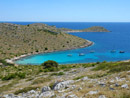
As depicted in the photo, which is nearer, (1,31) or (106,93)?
(106,93)

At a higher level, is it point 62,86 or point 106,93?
point 106,93

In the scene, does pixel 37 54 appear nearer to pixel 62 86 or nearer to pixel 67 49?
pixel 67 49

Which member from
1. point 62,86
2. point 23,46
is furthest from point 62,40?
point 62,86

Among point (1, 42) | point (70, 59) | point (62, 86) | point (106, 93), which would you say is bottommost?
point (70, 59)

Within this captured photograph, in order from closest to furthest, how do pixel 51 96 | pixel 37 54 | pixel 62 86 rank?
pixel 51 96, pixel 62 86, pixel 37 54

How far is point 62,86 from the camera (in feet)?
42.5

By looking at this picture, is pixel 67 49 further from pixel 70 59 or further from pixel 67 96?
pixel 67 96

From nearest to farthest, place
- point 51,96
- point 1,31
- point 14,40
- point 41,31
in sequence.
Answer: point 51,96 < point 14,40 < point 1,31 < point 41,31

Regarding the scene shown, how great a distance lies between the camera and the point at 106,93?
902 centimetres

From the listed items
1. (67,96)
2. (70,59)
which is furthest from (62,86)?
(70,59)

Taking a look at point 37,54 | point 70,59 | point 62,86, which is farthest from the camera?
point 37,54

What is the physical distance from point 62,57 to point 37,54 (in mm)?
14266

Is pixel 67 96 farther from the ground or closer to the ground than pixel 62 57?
farther from the ground

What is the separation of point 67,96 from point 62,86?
3.14m
